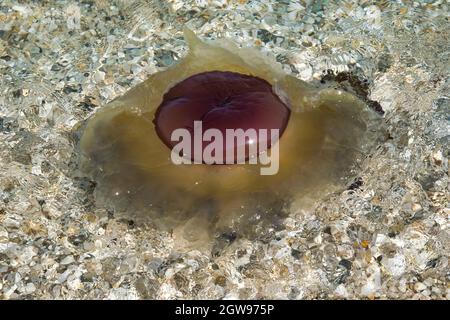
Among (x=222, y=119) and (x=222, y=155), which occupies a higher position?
(x=222, y=119)

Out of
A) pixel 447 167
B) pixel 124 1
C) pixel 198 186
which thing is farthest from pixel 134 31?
pixel 447 167

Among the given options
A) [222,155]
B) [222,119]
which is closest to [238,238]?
[222,155]

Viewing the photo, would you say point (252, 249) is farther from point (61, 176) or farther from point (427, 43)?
point (427, 43)

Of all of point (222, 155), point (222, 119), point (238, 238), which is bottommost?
point (238, 238)
